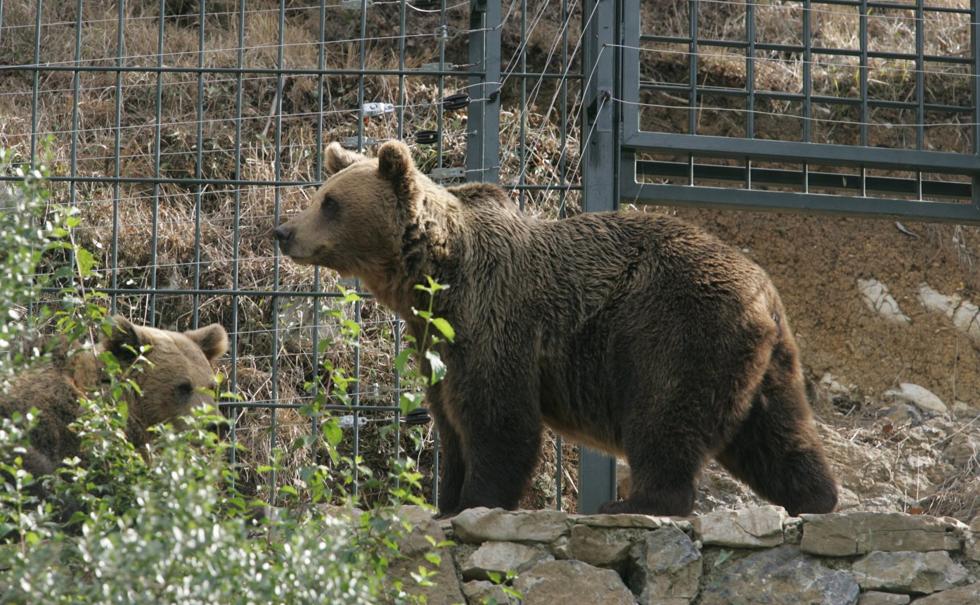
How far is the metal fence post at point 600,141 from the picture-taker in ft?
23.7

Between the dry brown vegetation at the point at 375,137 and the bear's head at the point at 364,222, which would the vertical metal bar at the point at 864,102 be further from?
the bear's head at the point at 364,222

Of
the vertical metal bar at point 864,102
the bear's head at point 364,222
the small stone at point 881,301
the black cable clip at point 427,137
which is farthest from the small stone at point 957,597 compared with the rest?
the small stone at point 881,301

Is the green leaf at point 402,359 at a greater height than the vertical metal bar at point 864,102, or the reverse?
the vertical metal bar at point 864,102

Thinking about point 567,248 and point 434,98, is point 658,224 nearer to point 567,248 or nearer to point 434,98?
point 567,248

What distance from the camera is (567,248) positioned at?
6438mm

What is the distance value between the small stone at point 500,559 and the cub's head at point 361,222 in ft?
4.97

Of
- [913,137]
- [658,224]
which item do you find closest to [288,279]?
[658,224]

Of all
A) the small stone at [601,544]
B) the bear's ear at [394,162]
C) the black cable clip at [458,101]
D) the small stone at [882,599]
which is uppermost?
the black cable clip at [458,101]

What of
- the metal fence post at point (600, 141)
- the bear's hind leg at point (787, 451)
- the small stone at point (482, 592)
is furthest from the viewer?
the metal fence post at point (600, 141)

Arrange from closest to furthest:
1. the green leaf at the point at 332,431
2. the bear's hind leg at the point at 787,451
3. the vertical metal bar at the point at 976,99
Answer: the green leaf at the point at 332,431, the bear's hind leg at the point at 787,451, the vertical metal bar at the point at 976,99

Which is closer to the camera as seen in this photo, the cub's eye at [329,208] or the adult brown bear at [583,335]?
the adult brown bear at [583,335]

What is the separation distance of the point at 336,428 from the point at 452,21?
826 cm

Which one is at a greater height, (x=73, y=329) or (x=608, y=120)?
(x=608, y=120)

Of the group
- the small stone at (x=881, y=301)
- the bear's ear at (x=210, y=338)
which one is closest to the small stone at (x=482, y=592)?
the bear's ear at (x=210, y=338)
